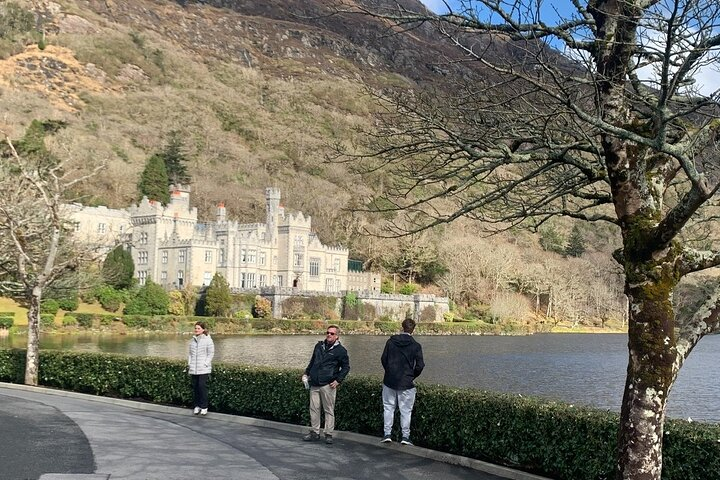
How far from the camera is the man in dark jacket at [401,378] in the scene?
1048 cm

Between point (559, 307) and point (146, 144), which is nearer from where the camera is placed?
point (559, 307)

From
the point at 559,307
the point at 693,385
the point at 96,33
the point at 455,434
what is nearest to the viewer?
the point at 455,434

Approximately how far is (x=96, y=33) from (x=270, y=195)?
123 meters

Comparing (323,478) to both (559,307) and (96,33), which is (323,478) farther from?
Result: (96,33)

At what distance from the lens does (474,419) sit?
1002 centimetres

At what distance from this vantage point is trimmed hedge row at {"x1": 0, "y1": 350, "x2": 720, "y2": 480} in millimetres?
7996

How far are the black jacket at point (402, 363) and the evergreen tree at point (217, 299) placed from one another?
5542cm

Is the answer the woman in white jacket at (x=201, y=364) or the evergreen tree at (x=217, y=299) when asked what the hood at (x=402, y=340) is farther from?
the evergreen tree at (x=217, y=299)

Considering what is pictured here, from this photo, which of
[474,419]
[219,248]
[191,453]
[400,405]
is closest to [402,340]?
[400,405]

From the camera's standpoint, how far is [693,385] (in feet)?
99.8

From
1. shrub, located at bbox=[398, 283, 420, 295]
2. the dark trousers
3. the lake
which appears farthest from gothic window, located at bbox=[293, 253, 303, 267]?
the dark trousers

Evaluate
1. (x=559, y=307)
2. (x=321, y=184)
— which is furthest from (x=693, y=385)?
(x=321, y=184)

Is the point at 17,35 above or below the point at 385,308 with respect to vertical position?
above

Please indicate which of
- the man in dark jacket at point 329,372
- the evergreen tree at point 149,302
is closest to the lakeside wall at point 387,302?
the evergreen tree at point 149,302
